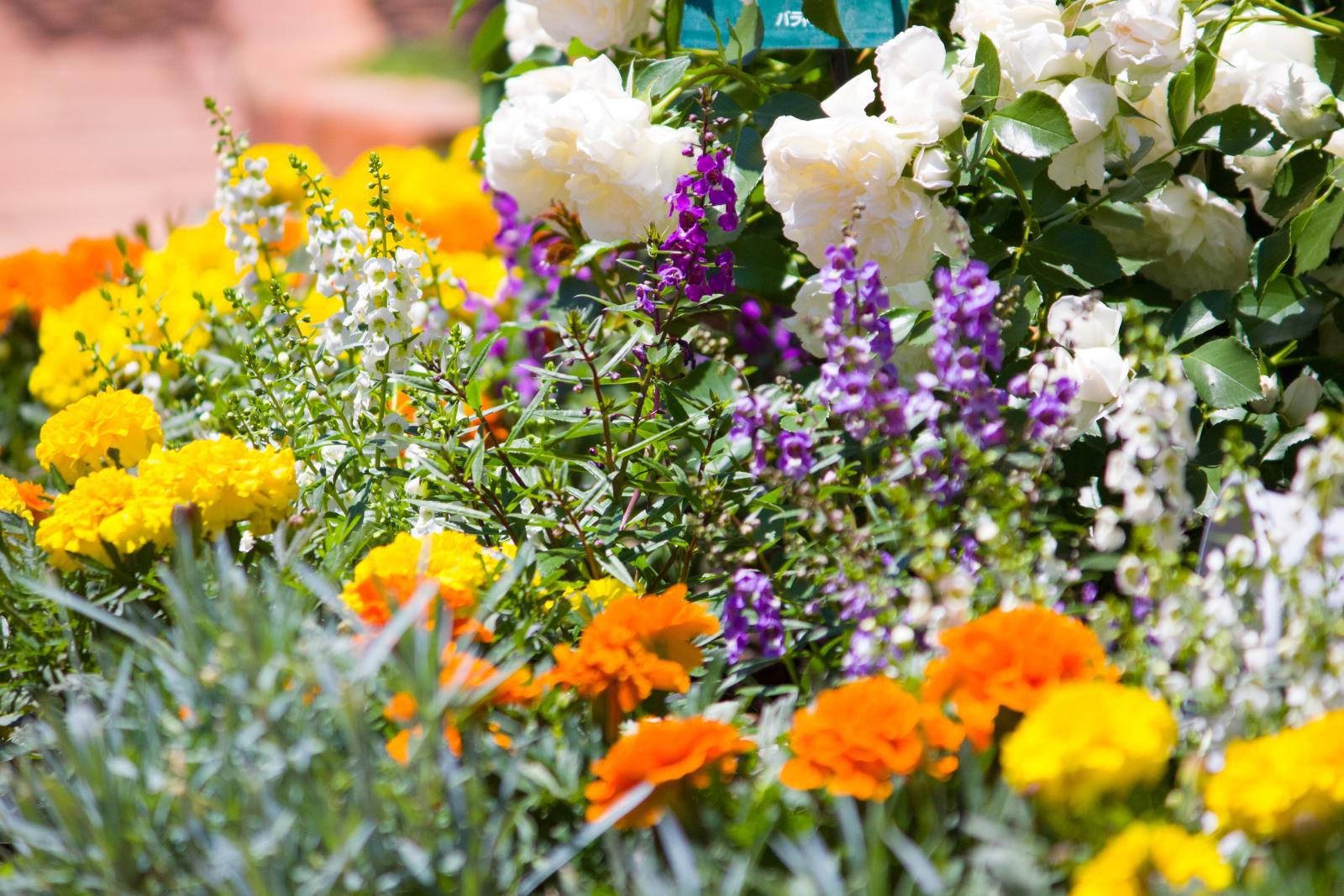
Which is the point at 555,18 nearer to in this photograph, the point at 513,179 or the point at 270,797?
the point at 513,179

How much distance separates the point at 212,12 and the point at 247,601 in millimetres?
6724

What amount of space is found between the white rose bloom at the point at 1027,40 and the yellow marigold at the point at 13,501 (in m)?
1.21

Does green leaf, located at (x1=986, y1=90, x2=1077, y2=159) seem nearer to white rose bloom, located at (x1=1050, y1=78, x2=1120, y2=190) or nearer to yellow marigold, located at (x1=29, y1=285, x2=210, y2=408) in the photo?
white rose bloom, located at (x1=1050, y1=78, x2=1120, y2=190)

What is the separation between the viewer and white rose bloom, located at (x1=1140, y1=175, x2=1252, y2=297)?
1482 mm

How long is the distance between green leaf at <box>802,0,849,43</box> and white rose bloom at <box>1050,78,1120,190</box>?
27 centimetres

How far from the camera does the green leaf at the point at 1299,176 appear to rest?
1394 millimetres

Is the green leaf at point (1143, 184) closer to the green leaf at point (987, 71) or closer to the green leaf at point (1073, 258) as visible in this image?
the green leaf at point (1073, 258)

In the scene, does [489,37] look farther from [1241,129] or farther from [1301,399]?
[1301,399]

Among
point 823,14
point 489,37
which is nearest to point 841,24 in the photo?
point 823,14

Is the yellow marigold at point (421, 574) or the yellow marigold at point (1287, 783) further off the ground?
the yellow marigold at point (421, 574)

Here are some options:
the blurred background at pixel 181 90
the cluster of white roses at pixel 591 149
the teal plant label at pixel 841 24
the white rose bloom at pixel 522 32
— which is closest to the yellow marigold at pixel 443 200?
the white rose bloom at pixel 522 32

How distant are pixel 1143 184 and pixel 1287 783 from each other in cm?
79

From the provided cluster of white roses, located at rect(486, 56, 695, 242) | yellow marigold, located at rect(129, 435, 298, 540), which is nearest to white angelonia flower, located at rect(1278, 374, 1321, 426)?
cluster of white roses, located at rect(486, 56, 695, 242)

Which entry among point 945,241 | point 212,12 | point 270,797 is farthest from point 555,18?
point 212,12
